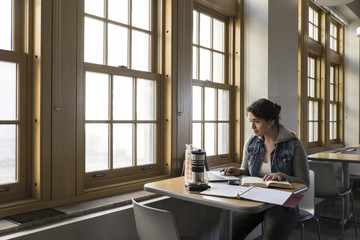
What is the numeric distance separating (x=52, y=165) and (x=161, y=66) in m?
1.31

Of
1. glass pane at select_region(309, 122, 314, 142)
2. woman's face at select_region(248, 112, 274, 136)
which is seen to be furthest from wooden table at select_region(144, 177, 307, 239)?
glass pane at select_region(309, 122, 314, 142)

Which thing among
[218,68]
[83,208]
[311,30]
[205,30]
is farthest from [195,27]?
[311,30]

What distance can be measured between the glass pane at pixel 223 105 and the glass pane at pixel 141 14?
1234 mm

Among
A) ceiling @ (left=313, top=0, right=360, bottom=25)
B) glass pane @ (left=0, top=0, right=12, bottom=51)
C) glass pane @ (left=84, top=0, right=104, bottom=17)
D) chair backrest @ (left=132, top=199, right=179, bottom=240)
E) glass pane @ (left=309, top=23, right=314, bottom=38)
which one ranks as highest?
ceiling @ (left=313, top=0, right=360, bottom=25)

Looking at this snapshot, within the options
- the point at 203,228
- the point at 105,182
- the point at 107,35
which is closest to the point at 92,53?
the point at 107,35

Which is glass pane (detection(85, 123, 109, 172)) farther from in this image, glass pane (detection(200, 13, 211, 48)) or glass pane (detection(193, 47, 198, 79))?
glass pane (detection(200, 13, 211, 48))

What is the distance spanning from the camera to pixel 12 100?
2033 millimetres

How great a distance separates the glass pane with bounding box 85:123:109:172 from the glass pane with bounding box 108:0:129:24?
85 cm

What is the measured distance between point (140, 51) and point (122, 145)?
0.81m

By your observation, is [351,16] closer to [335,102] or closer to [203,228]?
[335,102]

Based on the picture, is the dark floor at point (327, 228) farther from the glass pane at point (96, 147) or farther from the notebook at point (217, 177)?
the glass pane at point (96, 147)

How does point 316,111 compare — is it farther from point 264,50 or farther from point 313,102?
point 264,50

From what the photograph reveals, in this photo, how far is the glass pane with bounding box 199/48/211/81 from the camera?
3518 millimetres

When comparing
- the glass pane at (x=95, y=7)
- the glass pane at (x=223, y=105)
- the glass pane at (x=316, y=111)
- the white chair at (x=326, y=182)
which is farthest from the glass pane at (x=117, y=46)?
the glass pane at (x=316, y=111)
